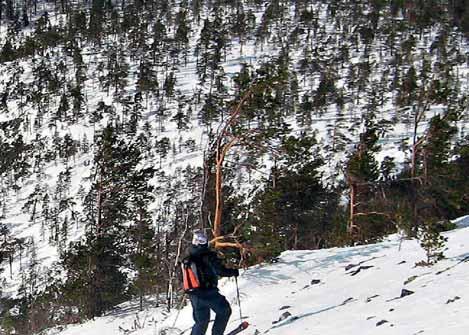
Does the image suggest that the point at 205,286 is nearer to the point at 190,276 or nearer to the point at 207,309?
the point at 190,276

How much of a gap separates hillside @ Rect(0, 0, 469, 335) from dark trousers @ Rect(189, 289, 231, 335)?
843 centimetres

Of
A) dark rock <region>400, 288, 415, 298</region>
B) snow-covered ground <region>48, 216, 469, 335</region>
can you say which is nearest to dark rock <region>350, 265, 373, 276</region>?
snow-covered ground <region>48, 216, 469, 335</region>

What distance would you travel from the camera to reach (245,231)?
1903 cm

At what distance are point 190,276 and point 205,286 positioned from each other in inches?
9.1

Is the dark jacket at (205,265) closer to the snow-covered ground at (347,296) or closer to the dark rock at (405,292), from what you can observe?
the snow-covered ground at (347,296)

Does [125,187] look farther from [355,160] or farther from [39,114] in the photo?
[39,114]

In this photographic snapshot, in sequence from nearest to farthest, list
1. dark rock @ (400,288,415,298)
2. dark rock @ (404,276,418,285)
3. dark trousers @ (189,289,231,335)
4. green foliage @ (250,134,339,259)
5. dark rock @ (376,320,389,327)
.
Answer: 1. dark rock @ (376,320,389,327)
2. dark trousers @ (189,289,231,335)
3. dark rock @ (400,288,415,298)
4. dark rock @ (404,276,418,285)
5. green foliage @ (250,134,339,259)

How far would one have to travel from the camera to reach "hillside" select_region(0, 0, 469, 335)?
26.4m

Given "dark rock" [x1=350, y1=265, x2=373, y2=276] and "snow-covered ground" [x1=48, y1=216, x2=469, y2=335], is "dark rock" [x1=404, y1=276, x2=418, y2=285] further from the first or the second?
"dark rock" [x1=350, y1=265, x2=373, y2=276]

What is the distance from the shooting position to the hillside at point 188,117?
86.5 feet

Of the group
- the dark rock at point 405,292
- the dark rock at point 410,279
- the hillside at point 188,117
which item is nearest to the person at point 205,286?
the dark rock at point 405,292

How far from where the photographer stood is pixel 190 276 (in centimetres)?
811

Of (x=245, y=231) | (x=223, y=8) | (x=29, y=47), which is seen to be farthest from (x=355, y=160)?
(x=223, y=8)

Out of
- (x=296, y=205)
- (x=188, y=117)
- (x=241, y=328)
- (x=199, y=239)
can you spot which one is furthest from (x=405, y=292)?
(x=188, y=117)
